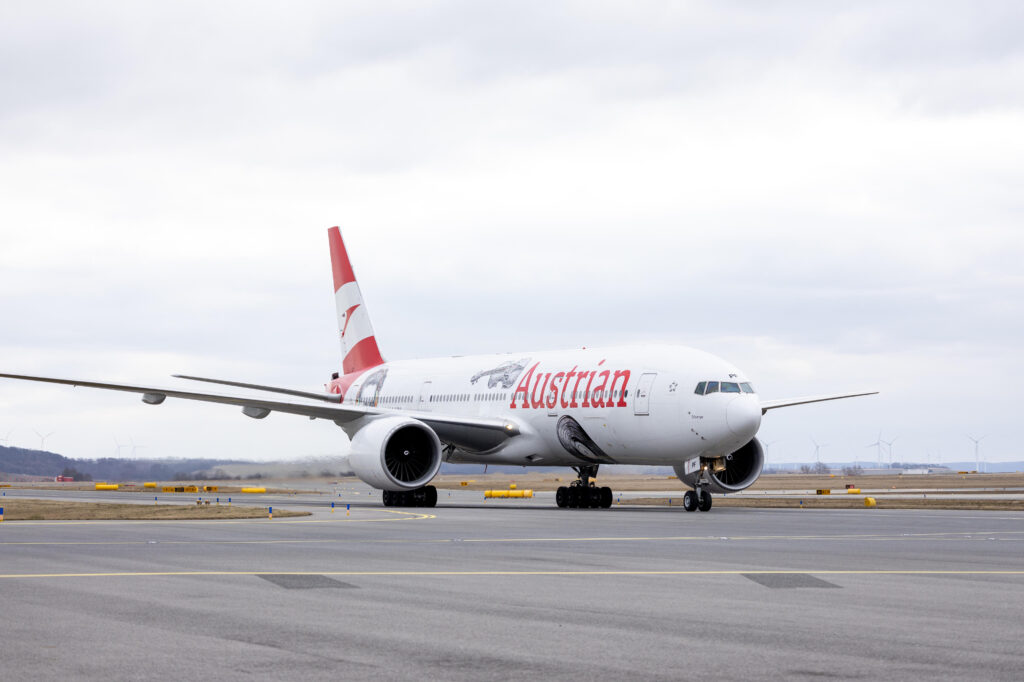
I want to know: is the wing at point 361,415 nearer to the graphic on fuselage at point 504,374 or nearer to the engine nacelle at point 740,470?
the graphic on fuselage at point 504,374

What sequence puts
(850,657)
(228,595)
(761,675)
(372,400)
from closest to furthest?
(761,675) → (850,657) → (228,595) → (372,400)

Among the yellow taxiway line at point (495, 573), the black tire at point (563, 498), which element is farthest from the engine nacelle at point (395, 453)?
the yellow taxiway line at point (495, 573)

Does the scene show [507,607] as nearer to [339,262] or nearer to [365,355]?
[365,355]

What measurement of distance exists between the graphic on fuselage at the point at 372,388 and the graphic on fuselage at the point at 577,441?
12.3 m

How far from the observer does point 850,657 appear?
898 centimetres

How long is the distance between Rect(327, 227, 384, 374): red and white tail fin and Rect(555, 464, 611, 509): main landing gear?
543 inches

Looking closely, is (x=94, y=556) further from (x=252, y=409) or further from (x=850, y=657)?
(x=252, y=409)

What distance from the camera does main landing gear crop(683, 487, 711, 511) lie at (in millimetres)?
33938

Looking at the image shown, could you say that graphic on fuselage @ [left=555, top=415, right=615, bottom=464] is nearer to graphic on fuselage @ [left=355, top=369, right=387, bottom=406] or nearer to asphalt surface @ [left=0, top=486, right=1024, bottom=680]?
graphic on fuselage @ [left=355, top=369, right=387, bottom=406]

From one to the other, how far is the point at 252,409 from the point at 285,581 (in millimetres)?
28386

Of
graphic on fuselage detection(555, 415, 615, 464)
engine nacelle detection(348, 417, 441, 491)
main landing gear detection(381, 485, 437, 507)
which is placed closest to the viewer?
engine nacelle detection(348, 417, 441, 491)

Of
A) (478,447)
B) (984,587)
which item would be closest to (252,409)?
(478,447)

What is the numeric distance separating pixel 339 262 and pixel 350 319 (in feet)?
8.45

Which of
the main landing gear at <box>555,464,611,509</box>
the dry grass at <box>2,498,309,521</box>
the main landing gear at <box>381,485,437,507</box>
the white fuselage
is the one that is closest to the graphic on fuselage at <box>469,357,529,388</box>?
the white fuselage
